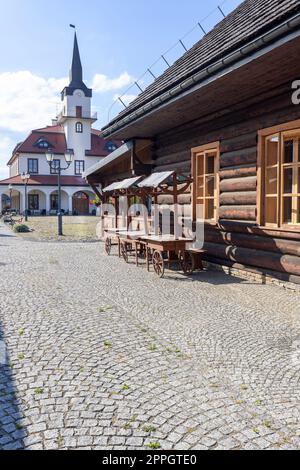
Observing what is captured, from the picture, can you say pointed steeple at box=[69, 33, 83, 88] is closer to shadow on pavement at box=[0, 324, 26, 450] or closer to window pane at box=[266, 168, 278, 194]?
window pane at box=[266, 168, 278, 194]

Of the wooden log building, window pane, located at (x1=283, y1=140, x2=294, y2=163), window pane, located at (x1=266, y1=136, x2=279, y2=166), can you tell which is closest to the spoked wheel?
the wooden log building

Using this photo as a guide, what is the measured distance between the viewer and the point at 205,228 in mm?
9617

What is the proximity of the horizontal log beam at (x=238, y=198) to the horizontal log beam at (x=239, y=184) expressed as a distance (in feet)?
0.27

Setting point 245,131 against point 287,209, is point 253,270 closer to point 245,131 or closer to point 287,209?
point 287,209

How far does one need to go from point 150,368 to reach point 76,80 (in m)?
56.2

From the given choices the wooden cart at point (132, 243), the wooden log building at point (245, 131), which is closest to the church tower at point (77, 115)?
the wooden cart at point (132, 243)

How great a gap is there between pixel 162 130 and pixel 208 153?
226 cm

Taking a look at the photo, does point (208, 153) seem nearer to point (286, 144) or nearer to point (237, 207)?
point (237, 207)

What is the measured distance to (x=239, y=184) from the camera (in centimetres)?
830

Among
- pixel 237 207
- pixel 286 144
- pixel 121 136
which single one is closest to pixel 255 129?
pixel 286 144

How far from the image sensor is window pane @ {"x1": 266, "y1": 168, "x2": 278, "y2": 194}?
7617 mm

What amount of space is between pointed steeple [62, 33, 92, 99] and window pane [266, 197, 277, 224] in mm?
50535

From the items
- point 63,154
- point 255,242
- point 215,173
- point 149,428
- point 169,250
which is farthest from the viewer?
point 63,154

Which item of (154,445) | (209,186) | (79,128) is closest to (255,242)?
(209,186)
